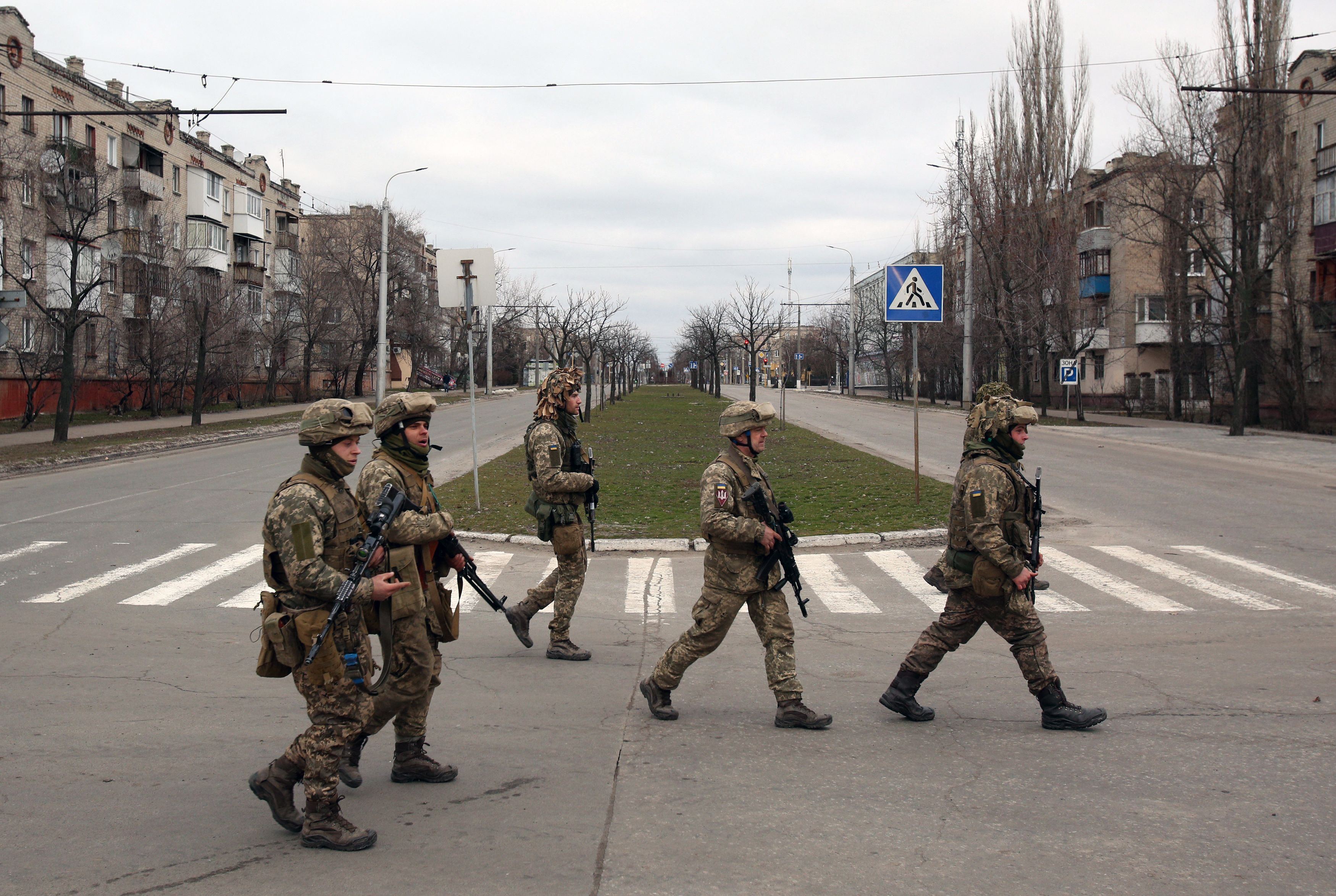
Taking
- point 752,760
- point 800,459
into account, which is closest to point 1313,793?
point 752,760

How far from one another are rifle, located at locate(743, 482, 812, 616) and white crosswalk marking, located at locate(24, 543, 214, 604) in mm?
6732

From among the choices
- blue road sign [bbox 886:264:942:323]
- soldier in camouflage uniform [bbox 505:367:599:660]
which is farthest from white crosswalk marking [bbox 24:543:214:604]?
blue road sign [bbox 886:264:942:323]

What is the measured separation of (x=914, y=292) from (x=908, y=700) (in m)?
9.54

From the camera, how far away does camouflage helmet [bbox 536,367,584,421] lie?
7.34 m

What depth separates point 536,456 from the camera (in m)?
7.15

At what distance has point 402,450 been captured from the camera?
4918 mm

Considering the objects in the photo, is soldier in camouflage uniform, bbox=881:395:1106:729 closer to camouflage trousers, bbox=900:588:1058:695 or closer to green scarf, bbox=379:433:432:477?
camouflage trousers, bbox=900:588:1058:695

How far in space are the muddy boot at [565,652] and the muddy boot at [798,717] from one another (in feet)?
6.49

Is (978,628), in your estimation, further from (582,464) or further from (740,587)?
(582,464)

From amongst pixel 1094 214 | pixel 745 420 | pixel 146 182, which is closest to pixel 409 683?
pixel 745 420

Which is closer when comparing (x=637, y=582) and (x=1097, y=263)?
(x=637, y=582)

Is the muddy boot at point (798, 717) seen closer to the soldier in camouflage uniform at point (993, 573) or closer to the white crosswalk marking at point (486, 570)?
the soldier in camouflage uniform at point (993, 573)

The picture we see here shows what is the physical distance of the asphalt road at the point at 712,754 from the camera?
3932 millimetres

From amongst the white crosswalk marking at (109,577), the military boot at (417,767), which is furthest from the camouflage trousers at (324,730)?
the white crosswalk marking at (109,577)
